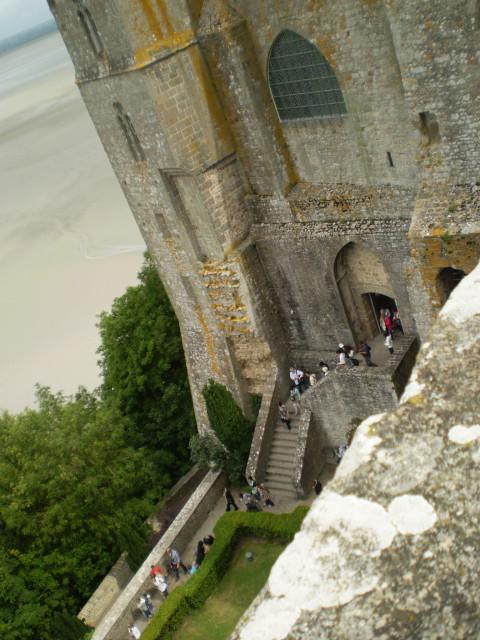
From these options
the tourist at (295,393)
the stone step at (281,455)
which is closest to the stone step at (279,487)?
the stone step at (281,455)

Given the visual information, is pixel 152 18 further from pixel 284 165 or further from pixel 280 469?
pixel 280 469

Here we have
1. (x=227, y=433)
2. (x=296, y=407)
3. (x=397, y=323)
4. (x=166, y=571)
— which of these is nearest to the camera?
(x=166, y=571)

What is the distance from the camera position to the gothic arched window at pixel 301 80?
18.5 meters

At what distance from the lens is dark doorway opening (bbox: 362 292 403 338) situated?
2259 centimetres

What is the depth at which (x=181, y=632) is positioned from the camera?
62.7 feet

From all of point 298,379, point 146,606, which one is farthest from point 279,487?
point 146,606

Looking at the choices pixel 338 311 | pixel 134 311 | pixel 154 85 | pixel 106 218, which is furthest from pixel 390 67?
pixel 106 218

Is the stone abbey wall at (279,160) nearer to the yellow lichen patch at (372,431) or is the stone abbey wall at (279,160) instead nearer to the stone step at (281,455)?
the stone step at (281,455)

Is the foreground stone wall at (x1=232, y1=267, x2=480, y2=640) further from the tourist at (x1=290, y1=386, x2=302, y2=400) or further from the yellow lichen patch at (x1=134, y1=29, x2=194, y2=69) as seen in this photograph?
the tourist at (x1=290, y1=386, x2=302, y2=400)

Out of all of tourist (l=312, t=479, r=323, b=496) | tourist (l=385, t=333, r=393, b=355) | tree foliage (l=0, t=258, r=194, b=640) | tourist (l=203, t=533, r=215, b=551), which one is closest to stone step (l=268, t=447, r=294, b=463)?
tourist (l=312, t=479, r=323, b=496)

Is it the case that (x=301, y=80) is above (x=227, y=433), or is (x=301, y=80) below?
above

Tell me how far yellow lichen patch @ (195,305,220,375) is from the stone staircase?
2660mm

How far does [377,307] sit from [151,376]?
869cm

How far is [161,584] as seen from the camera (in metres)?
20.4
